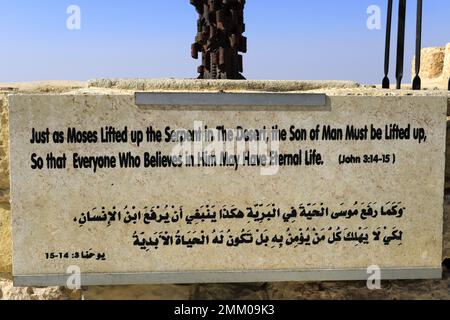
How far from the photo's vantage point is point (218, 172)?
2406 mm

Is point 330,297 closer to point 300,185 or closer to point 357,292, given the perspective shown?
point 357,292

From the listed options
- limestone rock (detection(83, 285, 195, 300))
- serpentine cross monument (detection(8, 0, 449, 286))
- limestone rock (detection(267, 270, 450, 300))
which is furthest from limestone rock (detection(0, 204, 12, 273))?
limestone rock (detection(267, 270, 450, 300))

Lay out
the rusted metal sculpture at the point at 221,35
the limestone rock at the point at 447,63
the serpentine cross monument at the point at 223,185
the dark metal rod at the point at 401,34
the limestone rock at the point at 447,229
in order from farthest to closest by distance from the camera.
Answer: the limestone rock at the point at 447,63, the rusted metal sculpture at the point at 221,35, the dark metal rod at the point at 401,34, the limestone rock at the point at 447,229, the serpentine cross monument at the point at 223,185

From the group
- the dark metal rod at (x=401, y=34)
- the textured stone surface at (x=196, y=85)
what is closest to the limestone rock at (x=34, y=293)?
the textured stone surface at (x=196, y=85)

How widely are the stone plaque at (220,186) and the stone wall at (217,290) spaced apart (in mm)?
158

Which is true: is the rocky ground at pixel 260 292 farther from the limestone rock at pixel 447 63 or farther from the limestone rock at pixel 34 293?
the limestone rock at pixel 447 63

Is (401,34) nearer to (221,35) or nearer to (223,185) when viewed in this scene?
(221,35)

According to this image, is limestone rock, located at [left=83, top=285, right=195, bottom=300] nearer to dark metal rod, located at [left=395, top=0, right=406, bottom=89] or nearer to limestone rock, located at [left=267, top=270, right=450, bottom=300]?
limestone rock, located at [left=267, top=270, right=450, bottom=300]

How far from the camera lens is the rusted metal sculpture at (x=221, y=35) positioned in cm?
375

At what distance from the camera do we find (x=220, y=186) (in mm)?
2416

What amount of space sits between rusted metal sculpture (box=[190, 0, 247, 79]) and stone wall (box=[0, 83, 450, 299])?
Result: 144 centimetres

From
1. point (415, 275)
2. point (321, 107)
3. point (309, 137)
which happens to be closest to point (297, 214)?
point (309, 137)

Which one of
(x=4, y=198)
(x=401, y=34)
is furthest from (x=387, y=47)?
(x=4, y=198)

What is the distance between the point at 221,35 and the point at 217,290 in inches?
84.1
